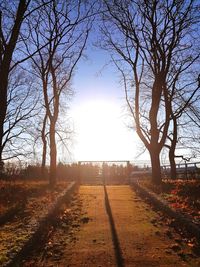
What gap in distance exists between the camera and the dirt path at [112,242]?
629 centimetres

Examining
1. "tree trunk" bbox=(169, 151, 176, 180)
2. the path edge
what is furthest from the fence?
the path edge

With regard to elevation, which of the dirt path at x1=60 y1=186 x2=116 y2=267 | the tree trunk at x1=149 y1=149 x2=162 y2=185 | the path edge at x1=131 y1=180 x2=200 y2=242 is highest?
the tree trunk at x1=149 y1=149 x2=162 y2=185

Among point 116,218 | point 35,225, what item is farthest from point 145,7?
point 35,225

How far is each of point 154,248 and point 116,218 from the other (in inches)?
127

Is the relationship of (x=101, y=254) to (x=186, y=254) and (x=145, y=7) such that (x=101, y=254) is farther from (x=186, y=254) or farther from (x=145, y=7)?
(x=145, y=7)

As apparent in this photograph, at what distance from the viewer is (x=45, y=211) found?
9.67 metres

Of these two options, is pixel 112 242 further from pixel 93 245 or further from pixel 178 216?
pixel 178 216

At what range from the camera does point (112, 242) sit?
24.8 ft

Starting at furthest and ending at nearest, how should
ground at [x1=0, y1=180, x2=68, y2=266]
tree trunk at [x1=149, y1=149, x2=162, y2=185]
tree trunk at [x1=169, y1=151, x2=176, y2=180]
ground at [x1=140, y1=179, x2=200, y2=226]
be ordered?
tree trunk at [x1=169, y1=151, x2=176, y2=180] < tree trunk at [x1=149, y1=149, x2=162, y2=185] < ground at [x1=140, y1=179, x2=200, y2=226] < ground at [x1=0, y1=180, x2=68, y2=266]

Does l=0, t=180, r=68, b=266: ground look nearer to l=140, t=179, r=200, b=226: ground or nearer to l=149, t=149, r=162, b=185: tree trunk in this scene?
l=140, t=179, r=200, b=226: ground

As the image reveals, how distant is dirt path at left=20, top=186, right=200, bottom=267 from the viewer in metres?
6.29

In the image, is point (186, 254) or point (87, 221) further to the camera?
point (87, 221)

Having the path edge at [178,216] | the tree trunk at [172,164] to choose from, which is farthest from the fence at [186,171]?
the path edge at [178,216]

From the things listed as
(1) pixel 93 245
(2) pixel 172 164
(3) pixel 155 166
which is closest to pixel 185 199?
(1) pixel 93 245
